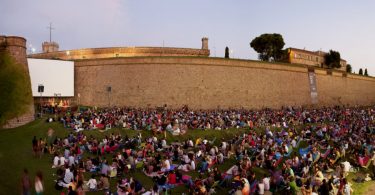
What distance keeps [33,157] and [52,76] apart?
16.2 meters

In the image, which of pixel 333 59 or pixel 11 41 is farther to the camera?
pixel 333 59

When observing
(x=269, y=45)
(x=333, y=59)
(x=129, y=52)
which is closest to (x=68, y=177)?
(x=129, y=52)

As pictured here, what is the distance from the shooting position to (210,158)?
14781 millimetres

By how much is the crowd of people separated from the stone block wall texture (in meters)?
9.05

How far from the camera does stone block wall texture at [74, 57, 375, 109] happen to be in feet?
112

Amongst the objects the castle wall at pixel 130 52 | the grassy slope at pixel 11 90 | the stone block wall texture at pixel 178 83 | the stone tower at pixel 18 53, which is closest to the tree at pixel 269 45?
the castle wall at pixel 130 52

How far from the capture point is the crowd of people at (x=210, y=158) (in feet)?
37.8

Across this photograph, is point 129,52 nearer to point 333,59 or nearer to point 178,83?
point 178,83

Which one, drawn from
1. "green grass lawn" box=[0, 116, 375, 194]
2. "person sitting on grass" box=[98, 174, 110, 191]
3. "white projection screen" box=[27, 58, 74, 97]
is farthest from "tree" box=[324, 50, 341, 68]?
"person sitting on grass" box=[98, 174, 110, 191]

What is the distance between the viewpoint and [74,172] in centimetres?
1184

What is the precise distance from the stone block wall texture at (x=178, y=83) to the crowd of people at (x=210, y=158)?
29.7ft

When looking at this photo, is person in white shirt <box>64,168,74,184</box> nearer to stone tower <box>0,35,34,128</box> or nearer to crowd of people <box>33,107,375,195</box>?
crowd of people <box>33,107,375,195</box>

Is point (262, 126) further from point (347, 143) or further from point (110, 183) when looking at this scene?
point (110, 183)

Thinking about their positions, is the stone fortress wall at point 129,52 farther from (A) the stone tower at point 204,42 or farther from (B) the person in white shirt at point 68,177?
(B) the person in white shirt at point 68,177
